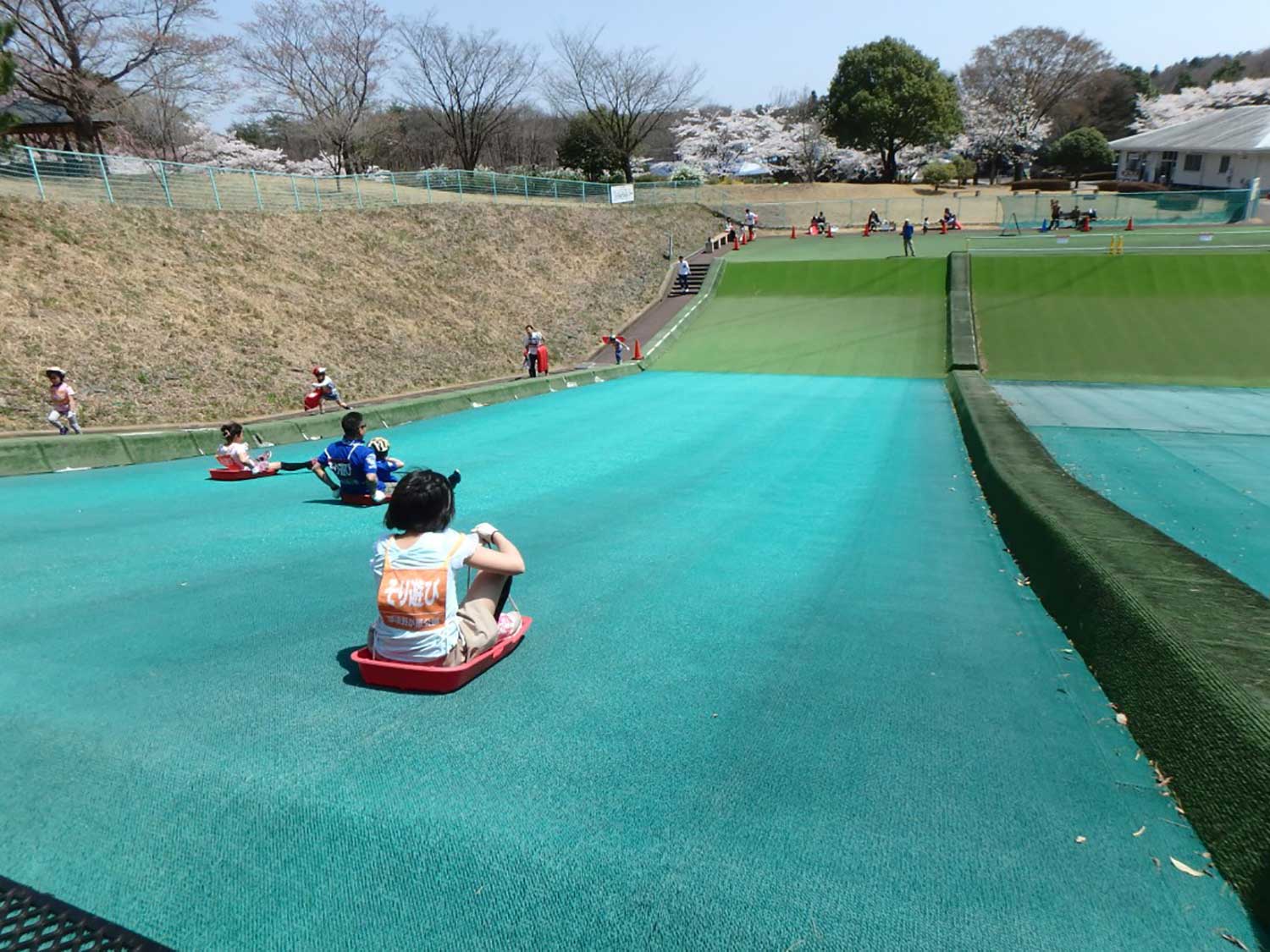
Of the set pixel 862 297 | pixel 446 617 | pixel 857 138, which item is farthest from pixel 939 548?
pixel 857 138

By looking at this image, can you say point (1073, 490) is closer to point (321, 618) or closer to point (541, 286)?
point (321, 618)

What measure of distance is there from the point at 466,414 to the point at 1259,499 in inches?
528

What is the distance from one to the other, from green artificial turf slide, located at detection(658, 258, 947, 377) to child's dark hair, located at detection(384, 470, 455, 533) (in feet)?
61.5

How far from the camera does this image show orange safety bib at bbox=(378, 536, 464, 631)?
11.0ft

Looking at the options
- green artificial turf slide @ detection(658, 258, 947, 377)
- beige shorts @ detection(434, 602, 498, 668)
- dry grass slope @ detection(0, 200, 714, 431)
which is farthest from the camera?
green artificial turf slide @ detection(658, 258, 947, 377)

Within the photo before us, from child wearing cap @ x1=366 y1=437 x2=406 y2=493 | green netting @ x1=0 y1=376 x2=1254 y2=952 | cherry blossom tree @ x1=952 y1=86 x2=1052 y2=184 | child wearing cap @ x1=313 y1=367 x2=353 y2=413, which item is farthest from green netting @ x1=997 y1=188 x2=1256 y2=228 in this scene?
child wearing cap @ x1=366 y1=437 x2=406 y2=493

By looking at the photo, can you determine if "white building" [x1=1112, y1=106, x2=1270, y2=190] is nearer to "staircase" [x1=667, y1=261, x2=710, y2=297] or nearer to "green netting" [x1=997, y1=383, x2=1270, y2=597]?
"staircase" [x1=667, y1=261, x2=710, y2=297]

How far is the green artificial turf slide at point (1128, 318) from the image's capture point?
18.5 m

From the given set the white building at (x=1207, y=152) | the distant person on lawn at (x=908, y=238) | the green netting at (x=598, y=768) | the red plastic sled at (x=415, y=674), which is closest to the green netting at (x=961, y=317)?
the distant person on lawn at (x=908, y=238)

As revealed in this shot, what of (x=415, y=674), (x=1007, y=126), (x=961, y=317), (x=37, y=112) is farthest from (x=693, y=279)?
(x=1007, y=126)

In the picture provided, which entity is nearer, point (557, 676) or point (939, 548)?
point (557, 676)

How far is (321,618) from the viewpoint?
14.8 feet

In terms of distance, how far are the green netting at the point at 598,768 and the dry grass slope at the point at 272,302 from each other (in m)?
11.6

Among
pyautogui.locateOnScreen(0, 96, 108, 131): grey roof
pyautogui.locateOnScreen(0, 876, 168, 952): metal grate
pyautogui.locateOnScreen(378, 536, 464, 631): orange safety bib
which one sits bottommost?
pyautogui.locateOnScreen(0, 876, 168, 952): metal grate
